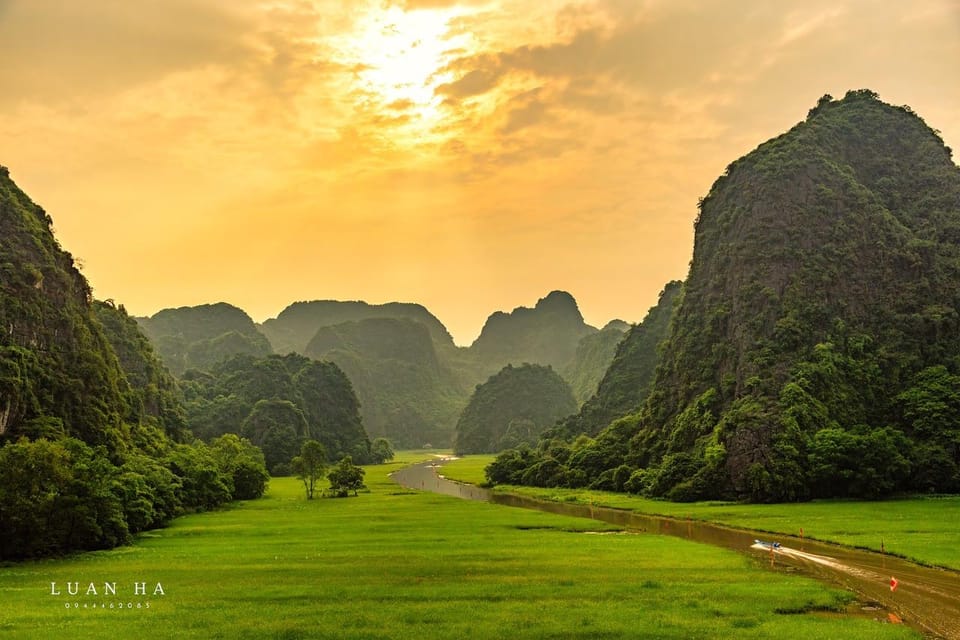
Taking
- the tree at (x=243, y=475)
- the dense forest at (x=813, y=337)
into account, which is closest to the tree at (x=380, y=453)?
the dense forest at (x=813, y=337)

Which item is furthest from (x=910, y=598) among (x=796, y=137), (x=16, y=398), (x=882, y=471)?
(x=796, y=137)

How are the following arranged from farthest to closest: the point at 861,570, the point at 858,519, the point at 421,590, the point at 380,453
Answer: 1. the point at 380,453
2. the point at 858,519
3. the point at 861,570
4. the point at 421,590

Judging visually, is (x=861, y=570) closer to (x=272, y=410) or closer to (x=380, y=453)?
(x=272, y=410)

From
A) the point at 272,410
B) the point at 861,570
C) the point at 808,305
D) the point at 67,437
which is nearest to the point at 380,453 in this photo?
the point at 272,410

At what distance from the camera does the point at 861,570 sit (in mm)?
35406

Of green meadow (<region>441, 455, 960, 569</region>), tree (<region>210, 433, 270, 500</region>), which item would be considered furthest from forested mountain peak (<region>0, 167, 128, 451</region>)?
green meadow (<region>441, 455, 960, 569</region>)

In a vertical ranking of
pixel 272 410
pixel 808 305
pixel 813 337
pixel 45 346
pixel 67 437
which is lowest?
pixel 67 437

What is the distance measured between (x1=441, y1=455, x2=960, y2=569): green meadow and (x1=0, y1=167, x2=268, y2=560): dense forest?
46.6m

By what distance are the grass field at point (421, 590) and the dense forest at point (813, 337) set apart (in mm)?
34619

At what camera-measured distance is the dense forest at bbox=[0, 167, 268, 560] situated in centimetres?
4019

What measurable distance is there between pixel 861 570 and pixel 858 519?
21137 millimetres

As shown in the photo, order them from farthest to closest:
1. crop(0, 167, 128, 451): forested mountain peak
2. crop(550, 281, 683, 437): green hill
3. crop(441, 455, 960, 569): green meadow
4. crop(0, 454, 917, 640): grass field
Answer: crop(550, 281, 683, 437): green hill → crop(0, 167, 128, 451): forested mountain peak → crop(441, 455, 960, 569): green meadow → crop(0, 454, 917, 640): grass field

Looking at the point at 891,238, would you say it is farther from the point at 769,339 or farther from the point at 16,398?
the point at 16,398

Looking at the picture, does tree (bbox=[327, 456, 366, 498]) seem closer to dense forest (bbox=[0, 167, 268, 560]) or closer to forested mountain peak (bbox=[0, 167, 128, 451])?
dense forest (bbox=[0, 167, 268, 560])
